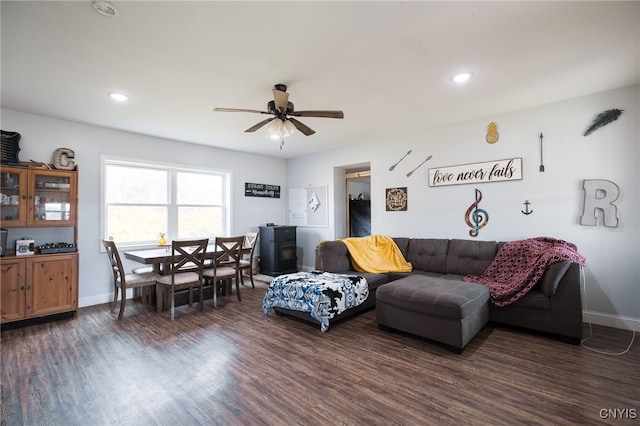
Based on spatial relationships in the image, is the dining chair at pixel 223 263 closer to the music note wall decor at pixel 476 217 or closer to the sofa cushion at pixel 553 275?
the music note wall decor at pixel 476 217

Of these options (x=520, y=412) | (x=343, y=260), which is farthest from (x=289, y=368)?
(x=343, y=260)

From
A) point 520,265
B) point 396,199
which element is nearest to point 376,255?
point 396,199

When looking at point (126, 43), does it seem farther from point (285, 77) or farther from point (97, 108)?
point (97, 108)

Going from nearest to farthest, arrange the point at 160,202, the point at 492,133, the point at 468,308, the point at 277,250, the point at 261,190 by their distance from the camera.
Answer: the point at 468,308, the point at 492,133, the point at 160,202, the point at 277,250, the point at 261,190

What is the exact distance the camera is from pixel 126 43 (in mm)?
2270

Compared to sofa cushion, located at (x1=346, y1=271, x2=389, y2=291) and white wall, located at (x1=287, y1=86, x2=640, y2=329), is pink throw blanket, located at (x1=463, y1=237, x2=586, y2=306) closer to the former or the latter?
white wall, located at (x1=287, y1=86, x2=640, y2=329)

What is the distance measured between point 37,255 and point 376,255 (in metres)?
4.29

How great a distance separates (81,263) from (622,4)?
6.17m

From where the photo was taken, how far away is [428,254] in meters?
4.21

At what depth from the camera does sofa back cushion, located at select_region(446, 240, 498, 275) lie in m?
3.71

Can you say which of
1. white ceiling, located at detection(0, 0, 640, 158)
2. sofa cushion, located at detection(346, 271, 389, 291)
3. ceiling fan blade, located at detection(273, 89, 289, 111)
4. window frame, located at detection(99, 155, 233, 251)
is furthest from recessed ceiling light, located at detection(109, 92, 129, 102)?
sofa cushion, located at detection(346, 271, 389, 291)

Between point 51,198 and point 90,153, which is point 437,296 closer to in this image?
point 51,198

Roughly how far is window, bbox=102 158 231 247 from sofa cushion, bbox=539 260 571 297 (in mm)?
5092

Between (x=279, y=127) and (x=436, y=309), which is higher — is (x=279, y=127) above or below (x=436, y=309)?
above
